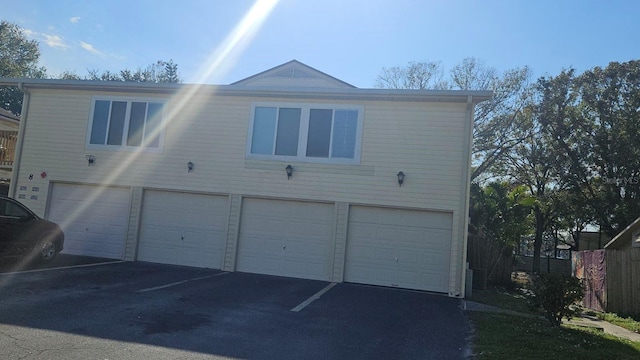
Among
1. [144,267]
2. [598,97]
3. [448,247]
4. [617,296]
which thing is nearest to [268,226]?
[144,267]

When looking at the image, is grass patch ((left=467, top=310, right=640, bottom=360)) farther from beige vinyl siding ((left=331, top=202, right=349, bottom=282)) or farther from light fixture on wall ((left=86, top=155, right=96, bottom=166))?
light fixture on wall ((left=86, top=155, right=96, bottom=166))

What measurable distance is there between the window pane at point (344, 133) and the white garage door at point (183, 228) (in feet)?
11.0

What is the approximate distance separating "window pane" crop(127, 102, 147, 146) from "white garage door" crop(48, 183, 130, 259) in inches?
55.5

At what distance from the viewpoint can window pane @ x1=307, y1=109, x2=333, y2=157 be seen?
42.8 ft

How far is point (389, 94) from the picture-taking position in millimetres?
12688

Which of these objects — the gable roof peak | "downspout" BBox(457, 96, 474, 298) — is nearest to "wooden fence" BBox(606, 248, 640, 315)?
"downspout" BBox(457, 96, 474, 298)

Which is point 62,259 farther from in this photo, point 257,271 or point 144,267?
point 257,271

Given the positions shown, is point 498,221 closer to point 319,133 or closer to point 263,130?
point 319,133

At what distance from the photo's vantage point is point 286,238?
1302cm

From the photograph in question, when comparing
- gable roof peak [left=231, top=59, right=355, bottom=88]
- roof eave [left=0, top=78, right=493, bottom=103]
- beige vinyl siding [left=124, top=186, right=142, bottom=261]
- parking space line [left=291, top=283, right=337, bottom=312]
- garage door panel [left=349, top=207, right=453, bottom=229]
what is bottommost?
parking space line [left=291, top=283, right=337, bottom=312]

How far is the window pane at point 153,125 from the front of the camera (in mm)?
13961

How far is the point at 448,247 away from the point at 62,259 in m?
9.92

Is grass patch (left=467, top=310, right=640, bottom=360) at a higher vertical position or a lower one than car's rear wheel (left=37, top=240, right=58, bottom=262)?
lower

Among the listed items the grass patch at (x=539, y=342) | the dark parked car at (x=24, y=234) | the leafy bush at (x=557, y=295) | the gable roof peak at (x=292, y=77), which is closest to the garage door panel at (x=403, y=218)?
the grass patch at (x=539, y=342)
